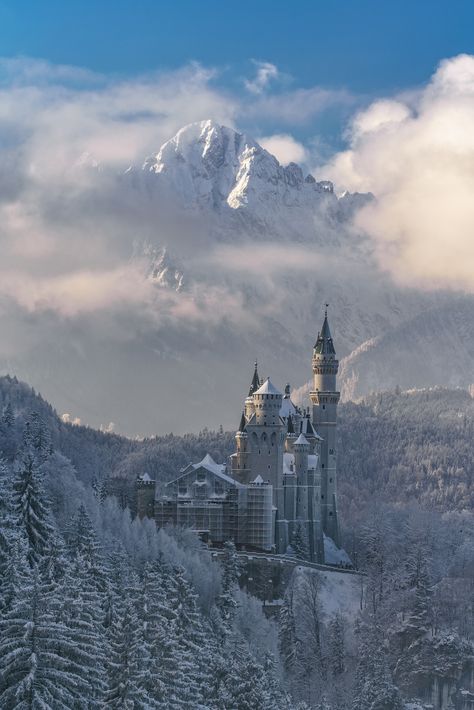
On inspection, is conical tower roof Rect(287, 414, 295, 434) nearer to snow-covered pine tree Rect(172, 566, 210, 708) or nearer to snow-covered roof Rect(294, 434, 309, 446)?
snow-covered roof Rect(294, 434, 309, 446)

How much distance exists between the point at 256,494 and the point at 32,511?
72.7m

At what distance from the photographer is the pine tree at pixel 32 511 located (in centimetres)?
9900

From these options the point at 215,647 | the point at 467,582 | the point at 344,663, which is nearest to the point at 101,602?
the point at 215,647

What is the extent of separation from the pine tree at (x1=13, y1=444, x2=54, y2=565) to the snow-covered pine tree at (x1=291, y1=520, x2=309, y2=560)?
74.5 m

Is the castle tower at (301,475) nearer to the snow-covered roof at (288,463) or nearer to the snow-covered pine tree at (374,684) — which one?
the snow-covered roof at (288,463)

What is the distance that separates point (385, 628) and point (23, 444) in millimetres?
41865

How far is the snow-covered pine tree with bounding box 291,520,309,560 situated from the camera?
175875mm

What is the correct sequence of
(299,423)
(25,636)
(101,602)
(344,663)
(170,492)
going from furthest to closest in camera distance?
(299,423) → (170,492) → (344,663) → (101,602) → (25,636)

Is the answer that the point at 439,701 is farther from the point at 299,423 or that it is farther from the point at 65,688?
the point at 65,688

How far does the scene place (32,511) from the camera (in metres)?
101

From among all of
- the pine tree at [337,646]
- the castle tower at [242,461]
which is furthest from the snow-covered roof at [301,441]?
the pine tree at [337,646]

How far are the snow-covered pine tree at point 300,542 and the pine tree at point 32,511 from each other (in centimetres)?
7452

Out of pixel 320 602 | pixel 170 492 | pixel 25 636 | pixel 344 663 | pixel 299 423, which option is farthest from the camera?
pixel 299 423

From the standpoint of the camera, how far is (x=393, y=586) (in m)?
165
